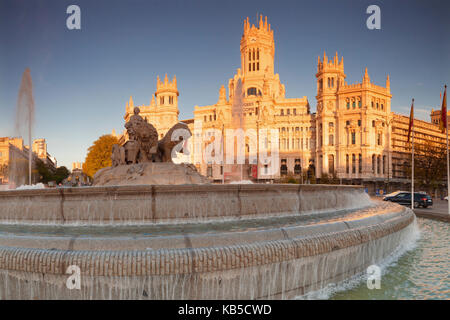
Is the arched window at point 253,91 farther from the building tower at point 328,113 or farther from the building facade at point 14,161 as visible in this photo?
the building facade at point 14,161

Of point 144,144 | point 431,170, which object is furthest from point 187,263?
point 431,170

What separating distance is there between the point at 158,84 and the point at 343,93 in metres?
52.9

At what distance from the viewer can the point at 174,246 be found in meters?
4.16

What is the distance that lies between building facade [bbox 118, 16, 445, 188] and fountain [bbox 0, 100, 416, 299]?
179 feet

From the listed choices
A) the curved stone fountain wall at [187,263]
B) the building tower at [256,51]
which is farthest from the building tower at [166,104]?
the curved stone fountain wall at [187,263]

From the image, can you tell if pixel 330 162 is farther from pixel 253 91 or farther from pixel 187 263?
pixel 187 263

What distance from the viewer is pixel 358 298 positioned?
477cm

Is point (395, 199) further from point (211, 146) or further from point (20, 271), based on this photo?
point (211, 146)

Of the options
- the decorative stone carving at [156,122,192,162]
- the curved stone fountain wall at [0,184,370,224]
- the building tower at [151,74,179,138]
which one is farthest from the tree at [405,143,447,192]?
the building tower at [151,74,179,138]

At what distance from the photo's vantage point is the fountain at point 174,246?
3900 millimetres

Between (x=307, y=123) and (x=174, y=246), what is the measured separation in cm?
7866

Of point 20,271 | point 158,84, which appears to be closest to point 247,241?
point 20,271

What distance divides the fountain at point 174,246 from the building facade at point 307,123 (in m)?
54.7
